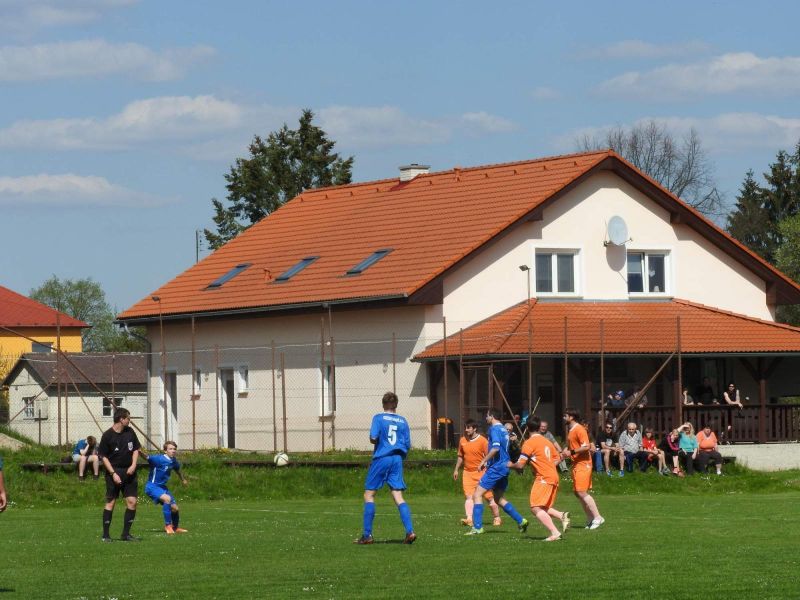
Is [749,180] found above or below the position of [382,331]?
above

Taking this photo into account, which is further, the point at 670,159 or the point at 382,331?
the point at 670,159

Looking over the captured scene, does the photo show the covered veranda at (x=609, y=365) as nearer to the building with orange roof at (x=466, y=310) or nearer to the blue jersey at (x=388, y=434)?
the building with orange roof at (x=466, y=310)

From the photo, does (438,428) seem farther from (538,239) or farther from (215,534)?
(215,534)

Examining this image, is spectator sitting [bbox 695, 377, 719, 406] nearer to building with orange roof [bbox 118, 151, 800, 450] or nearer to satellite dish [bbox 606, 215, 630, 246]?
building with orange roof [bbox 118, 151, 800, 450]

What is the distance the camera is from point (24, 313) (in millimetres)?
91500

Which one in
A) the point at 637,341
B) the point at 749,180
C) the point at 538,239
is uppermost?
the point at 749,180

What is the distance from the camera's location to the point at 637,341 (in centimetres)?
4069

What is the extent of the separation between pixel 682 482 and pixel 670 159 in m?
53.3

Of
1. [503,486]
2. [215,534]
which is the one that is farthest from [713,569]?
[215,534]

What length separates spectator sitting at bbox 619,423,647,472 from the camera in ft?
120

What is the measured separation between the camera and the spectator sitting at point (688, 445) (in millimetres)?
36938

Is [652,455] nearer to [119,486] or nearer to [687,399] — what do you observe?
[687,399]

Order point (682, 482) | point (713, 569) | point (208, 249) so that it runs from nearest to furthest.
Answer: point (713, 569), point (682, 482), point (208, 249)

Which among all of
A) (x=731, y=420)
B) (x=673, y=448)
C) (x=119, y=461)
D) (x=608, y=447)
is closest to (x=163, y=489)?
(x=119, y=461)
